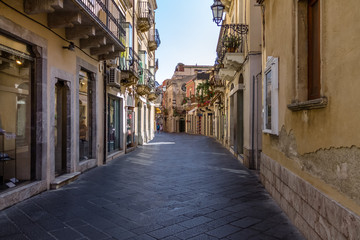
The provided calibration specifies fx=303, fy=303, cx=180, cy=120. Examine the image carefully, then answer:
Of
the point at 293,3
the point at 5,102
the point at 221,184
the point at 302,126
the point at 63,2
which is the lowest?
the point at 221,184

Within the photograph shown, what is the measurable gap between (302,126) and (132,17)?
13520 millimetres

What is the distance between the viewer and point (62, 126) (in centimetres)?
783

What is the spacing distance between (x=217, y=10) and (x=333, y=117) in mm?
8978

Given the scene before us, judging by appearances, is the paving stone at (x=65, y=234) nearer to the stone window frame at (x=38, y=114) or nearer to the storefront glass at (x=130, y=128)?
the stone window frame at (x=38, y=114)

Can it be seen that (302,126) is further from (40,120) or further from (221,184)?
(40,120)

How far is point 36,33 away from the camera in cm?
Answer: 596

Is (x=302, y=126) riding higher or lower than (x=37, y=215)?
higher

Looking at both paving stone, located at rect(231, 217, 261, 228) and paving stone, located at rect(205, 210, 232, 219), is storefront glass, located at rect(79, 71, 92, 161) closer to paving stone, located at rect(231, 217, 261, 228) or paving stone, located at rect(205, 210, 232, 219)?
paving stone, located at rect(205, 210, 232, 219)

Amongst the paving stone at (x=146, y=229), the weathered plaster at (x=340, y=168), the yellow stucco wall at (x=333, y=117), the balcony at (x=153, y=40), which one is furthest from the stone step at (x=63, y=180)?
the balcony at (x=153, y=40)

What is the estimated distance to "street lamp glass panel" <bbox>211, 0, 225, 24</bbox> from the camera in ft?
36.0

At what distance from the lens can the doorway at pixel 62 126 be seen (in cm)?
761

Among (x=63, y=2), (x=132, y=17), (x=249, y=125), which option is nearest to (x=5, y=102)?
(x=63, y=2)

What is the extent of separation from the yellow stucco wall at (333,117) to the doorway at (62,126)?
17.8ft

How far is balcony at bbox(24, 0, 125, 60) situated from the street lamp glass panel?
3.57 metres
